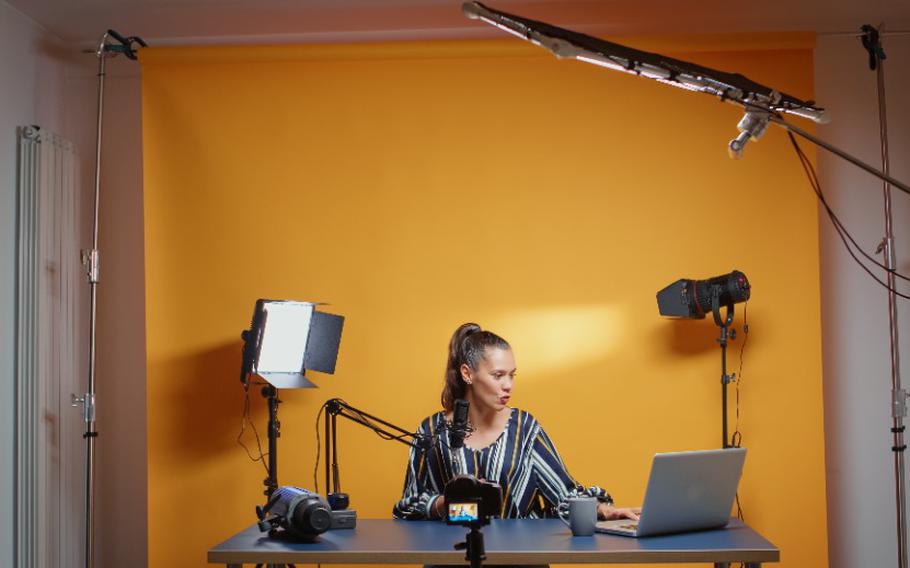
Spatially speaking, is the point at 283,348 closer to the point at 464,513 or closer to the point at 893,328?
the point at 464,513

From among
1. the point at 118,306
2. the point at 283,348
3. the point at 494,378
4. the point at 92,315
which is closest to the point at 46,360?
the point at 92,315

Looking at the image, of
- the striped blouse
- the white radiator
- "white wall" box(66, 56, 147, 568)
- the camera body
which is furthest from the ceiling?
the camera body

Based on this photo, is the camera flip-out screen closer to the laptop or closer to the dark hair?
the laptop

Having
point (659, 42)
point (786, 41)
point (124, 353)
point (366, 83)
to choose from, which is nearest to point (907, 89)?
point (786, 41)

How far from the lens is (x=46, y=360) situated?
15.6 ft

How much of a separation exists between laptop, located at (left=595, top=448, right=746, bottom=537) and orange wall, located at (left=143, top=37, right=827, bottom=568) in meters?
1.57

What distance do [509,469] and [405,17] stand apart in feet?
7.73

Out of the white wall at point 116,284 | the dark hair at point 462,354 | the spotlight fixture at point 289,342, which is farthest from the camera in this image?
the white wall at point 116,284

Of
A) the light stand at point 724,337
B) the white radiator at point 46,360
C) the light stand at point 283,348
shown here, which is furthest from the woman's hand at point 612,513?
the white radiator at point 46,360

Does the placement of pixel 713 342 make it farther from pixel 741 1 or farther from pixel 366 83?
pixel 366 83

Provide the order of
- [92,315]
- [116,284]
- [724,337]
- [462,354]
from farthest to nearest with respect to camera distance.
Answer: [116,284] < [92,315] < [724,337] < [462,354]

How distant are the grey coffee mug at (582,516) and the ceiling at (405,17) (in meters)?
2.55

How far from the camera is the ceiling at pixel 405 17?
4.70 m

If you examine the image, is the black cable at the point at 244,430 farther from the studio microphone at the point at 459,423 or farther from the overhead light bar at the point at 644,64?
the overhead light bar at the point at 644,64
